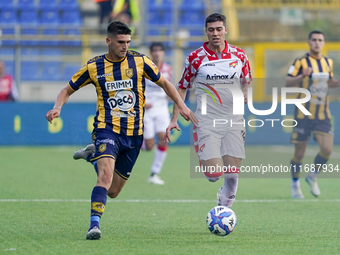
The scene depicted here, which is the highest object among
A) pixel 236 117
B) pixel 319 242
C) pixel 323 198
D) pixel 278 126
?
pixel 236 117

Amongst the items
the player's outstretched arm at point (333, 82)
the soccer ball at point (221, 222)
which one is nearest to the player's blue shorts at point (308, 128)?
the player's outstretched arm at point (333, 82)

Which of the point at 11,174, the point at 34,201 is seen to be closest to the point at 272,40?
the point at 11,174

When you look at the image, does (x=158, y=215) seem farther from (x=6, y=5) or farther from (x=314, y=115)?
(x=6, y=5)

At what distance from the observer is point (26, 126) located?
15.2 m

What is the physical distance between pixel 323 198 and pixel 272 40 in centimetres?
951

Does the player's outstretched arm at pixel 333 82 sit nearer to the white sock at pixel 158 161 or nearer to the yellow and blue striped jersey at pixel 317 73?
the yellow and blue striped jersey at pixel 317 73

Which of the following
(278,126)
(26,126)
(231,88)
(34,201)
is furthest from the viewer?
(278,126)

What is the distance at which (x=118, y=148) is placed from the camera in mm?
5531

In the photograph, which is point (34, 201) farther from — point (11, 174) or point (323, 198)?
point (323, 198)

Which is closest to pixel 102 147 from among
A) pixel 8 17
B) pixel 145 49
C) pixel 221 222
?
pixel 221 222

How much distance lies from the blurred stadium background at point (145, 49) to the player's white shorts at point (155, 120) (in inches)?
178

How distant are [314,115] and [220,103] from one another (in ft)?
9.56

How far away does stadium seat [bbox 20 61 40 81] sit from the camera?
15906 mm

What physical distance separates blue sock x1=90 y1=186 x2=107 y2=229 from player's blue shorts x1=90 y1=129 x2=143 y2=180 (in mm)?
314
